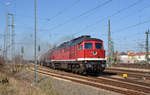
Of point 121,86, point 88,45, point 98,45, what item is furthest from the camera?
point 98,45

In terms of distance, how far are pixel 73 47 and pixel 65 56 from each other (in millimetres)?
3500

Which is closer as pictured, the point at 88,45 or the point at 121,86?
the point at 121,86

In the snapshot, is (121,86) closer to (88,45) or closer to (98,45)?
(88,45)

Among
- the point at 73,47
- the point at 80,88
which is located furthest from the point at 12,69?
the point at 80,88

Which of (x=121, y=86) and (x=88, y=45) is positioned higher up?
(x=88, y=45)

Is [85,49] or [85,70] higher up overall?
[85,49]

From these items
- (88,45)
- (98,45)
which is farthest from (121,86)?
(98,45)

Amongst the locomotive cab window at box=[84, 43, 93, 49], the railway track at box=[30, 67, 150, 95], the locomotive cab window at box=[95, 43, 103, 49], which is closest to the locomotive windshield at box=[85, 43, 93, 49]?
the locomotive cab window at box=[84, 43, 93, 49]

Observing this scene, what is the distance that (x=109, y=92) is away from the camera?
11.4 meters

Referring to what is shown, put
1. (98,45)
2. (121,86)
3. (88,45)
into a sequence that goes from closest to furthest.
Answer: (121,86) < (88,45) < (98,45)

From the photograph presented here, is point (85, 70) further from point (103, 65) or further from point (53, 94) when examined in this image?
point (53, 94)

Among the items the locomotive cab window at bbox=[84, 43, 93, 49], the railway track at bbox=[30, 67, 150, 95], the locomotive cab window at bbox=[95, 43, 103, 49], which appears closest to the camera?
the railway track at bbox=[30, 67, 150, 95]

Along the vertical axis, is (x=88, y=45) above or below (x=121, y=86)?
above

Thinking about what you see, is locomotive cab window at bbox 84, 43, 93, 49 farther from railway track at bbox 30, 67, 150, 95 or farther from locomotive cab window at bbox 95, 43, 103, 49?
railway track at bbox 30, 67, 150, 95
